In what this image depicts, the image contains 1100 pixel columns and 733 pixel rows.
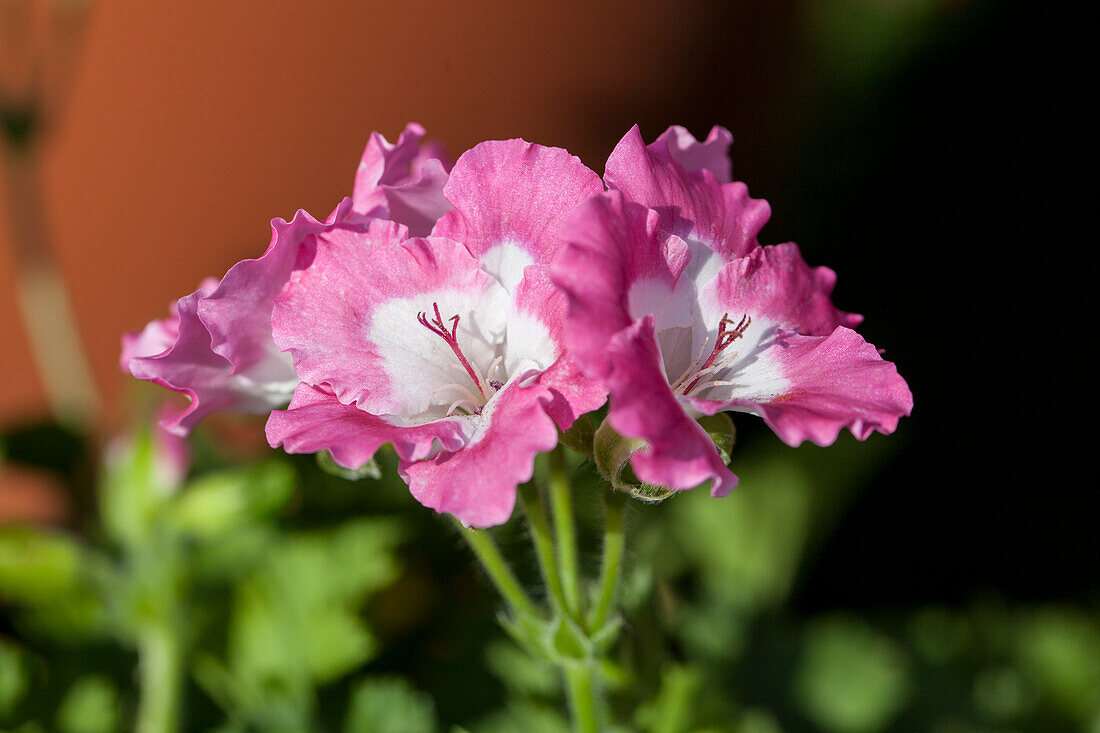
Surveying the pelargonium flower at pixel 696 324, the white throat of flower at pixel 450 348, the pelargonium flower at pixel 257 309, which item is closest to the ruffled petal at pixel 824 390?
the pelargonium flower at pixel 696 324

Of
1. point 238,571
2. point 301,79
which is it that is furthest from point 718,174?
point 301,79

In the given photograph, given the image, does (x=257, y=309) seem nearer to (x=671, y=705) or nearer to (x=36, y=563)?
(x=671, y=705)

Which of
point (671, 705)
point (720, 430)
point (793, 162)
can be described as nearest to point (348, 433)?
point (720, 430)

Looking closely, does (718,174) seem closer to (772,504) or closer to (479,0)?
(772,504)

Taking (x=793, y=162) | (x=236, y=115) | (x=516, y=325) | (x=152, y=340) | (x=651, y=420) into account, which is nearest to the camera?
(x=651, y=420)

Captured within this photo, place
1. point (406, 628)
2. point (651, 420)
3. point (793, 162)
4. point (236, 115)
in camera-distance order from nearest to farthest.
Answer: point (651, 420) → point (406, 628) → point (236, 115) → point (793, 162)

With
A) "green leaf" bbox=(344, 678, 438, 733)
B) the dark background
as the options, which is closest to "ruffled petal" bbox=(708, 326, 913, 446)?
"green leaf" bbox=(344, 678, 438, 733)

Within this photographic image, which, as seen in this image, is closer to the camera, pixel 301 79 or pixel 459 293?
pixel 459 293
